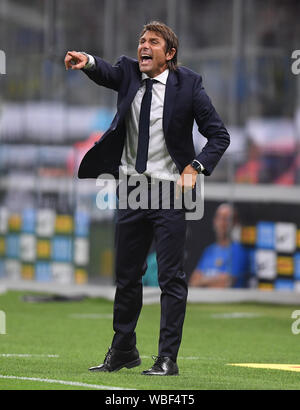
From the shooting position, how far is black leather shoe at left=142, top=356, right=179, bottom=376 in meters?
6.45

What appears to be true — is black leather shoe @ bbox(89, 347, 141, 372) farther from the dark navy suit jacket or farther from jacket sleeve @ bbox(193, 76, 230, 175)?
jacket sleeve @ bbox(193, 76, 230, 175)

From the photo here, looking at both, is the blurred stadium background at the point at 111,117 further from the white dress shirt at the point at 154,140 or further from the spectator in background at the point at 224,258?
the white dress shirt at the point at 154,140

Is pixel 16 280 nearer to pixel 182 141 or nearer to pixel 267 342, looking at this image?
pixel 267 342

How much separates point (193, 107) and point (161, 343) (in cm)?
132

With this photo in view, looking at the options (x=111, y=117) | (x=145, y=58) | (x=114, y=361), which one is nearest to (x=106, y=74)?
(x=145, y=58)

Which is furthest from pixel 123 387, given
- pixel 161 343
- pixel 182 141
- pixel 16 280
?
pixel 16 280

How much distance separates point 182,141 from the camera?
656cm

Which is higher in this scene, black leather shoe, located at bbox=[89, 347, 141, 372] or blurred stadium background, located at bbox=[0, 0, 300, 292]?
blurred stadium background, located at bbox=[0, 0, 300, 292]

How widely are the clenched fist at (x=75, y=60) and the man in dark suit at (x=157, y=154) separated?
0.21 feet

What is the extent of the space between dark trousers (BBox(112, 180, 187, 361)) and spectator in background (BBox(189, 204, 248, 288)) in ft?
25.3

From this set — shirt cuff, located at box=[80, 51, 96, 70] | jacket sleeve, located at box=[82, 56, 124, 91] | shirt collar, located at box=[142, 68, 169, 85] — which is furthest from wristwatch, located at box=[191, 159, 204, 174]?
shirt cuff, located at box=[80, 51, 96, 70]

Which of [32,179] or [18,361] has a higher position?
[32,179]

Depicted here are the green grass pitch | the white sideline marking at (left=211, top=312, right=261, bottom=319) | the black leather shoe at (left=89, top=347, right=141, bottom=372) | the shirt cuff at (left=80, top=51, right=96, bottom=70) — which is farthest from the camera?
the white sideline marking at (left=211, top=312, right=261, bottom=319)

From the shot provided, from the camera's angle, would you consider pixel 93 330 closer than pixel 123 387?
No
